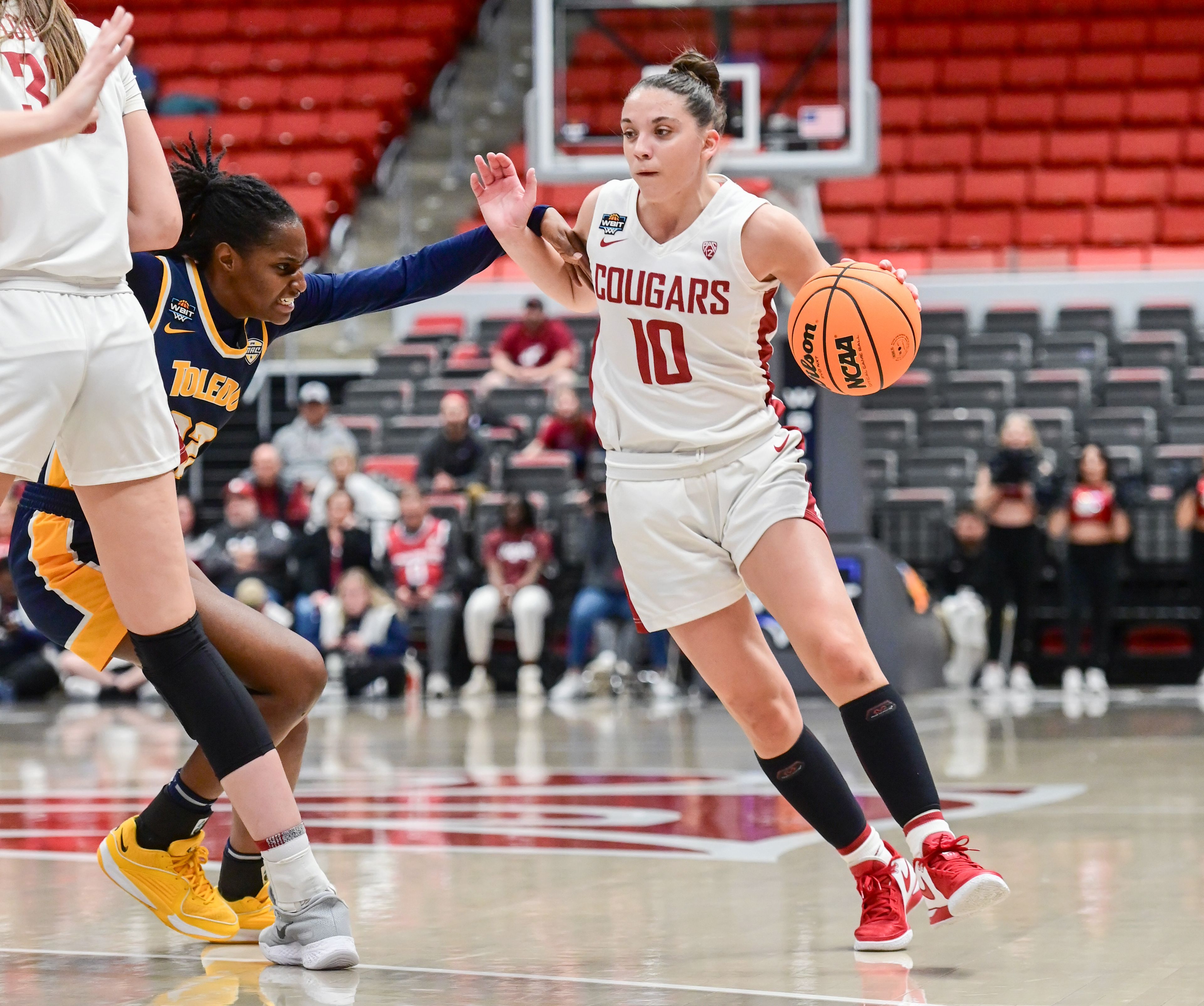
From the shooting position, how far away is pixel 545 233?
4133 mm

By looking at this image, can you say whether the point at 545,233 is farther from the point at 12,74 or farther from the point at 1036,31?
the point at 1036,31

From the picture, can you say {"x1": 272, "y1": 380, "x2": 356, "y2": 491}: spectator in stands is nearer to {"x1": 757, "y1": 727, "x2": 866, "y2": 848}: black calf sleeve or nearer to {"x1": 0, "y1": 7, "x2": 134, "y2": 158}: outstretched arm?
{"x1": 757, "y1": 727, "x2": 866, "y2": 848}: black calf sleeve

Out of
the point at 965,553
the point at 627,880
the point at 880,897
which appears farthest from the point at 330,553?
the point at 880,897

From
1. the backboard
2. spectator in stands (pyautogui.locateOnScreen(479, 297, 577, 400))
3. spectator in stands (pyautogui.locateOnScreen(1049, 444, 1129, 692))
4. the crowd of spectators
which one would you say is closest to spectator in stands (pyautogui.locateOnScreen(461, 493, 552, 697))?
spectator in stands (pyautogui.locateOnScreen(479, 297, 577, 400))

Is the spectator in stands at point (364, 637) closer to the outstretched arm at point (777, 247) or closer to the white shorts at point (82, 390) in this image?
the outstretched arm at point (777, 247)

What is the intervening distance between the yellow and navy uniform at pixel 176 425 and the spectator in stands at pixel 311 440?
9281mm

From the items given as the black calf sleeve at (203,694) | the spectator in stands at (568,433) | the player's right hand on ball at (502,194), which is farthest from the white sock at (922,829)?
the spectator in stands at (568,433)

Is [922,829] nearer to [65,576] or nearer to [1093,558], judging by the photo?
[65,576]

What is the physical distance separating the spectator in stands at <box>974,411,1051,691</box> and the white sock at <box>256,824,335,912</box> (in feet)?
28.0

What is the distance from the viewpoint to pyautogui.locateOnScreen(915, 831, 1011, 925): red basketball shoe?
3494 mm

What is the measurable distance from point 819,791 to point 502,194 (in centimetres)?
160

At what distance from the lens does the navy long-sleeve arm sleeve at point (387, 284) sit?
4.02 m

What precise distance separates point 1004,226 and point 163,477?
45.4 feet

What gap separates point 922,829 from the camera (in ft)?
12.1
